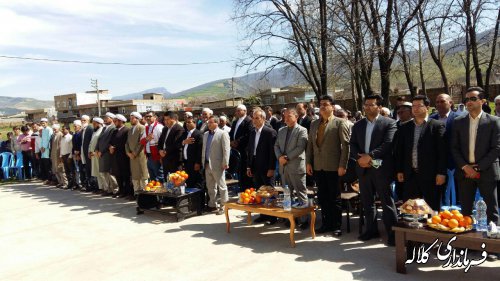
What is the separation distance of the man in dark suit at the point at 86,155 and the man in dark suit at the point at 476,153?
924 centimetres

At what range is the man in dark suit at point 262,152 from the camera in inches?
282

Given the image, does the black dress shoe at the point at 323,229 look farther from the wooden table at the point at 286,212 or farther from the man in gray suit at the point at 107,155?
the man in gray suit at the point at 107,155

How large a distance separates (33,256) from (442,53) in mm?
18547

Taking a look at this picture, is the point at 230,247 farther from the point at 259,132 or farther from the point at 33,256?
the point at 33,256

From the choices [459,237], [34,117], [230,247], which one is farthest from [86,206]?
[34,117]

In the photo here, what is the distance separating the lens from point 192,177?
861cm

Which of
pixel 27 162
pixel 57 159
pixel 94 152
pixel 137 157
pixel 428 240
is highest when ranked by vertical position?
pixel 94 152

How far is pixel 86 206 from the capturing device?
9422mm

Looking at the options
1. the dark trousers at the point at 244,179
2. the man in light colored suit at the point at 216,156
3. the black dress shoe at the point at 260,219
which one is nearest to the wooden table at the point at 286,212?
the black dress shoe at the point at 260,219

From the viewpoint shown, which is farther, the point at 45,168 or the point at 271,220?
the point at 45,168

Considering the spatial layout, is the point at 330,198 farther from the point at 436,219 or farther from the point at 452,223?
the point at 452,223

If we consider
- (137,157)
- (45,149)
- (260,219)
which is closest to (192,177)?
(137,157)

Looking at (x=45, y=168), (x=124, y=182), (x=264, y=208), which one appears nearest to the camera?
(x=264, y=208)

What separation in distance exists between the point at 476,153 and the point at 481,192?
477 mm
